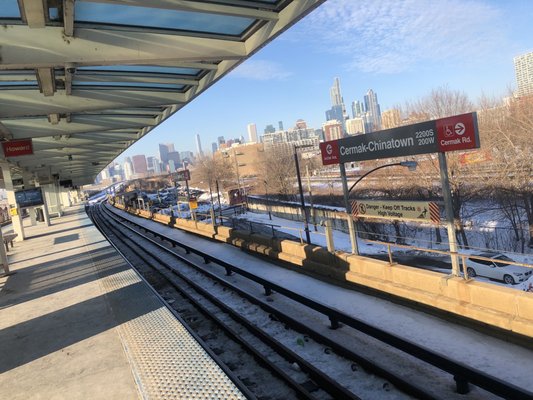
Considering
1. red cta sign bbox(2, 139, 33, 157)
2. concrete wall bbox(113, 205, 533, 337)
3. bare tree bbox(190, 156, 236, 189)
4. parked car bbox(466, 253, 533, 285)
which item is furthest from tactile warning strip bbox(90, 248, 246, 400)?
bare tree bbox(190, 156, 236, 189)

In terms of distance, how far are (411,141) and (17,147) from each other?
12.0 m

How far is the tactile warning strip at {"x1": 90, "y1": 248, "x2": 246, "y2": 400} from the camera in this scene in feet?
13.7

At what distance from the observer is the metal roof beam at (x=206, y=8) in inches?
231

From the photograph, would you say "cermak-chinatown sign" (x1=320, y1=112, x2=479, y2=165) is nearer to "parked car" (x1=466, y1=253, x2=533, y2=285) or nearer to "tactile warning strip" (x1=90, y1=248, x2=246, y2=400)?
"tactile warning strip" (x1=90, y1=248, x2=246, y2=400)

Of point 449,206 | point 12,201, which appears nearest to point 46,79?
point 449,206

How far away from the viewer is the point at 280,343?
23.2ft

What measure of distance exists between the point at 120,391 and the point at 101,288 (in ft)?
18.4

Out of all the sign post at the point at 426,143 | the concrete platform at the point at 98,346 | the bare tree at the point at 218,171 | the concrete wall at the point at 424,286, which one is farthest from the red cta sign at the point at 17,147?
the bare tree at the point at 218,171

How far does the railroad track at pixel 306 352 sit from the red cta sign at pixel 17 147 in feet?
22.9

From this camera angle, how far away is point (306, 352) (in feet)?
22.9

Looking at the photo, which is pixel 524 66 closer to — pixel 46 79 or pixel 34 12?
pixel 46 79

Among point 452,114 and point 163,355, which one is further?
point 452,114

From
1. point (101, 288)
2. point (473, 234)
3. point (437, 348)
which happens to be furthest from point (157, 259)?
point (473, 234)

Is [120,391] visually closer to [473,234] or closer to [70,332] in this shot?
[70,332]
